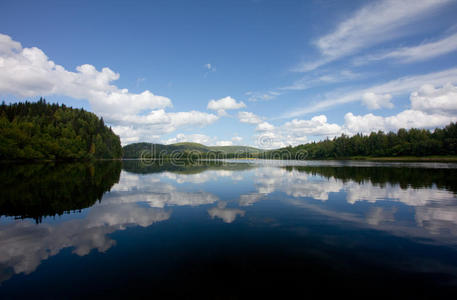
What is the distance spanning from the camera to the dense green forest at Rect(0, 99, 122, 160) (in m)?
84.9

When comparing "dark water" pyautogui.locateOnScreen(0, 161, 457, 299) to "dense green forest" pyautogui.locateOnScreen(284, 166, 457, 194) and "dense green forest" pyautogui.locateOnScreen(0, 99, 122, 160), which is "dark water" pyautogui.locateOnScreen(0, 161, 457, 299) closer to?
"dense green forest" pyautogui.locateOnScreen(284, 166, 457, 194)

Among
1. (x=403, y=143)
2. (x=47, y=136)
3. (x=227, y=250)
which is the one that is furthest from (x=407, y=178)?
(x=403, y=143)

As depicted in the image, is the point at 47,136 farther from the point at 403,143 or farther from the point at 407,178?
the point at 403,143

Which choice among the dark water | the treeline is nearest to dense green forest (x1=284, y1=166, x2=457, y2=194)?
the dark water

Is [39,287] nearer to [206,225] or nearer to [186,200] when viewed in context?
[206,225]

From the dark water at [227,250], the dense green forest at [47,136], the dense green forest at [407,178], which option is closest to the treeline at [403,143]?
the dense green forest at [407,178]

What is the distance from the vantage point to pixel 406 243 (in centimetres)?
1123

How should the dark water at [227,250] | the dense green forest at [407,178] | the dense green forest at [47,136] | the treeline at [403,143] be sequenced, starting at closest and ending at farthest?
the dark water at [227,250]
the dense green forest at [407,178]
the dense green forest at [47,136]
the treeline at [403,143]

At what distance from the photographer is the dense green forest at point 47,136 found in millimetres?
84938

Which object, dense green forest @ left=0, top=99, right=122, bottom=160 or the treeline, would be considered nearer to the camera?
dense green forest @ left=0, top=99, right=122, bottom=160

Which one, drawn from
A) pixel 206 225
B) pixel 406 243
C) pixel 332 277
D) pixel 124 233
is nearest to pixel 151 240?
pixel 124 233

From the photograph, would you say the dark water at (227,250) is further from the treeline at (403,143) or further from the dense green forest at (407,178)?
the treeline at (403,143)

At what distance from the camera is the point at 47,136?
327ft

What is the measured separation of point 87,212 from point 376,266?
62.6 ft
